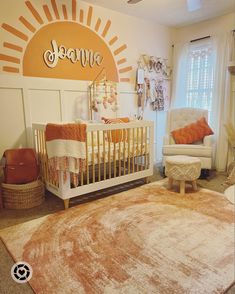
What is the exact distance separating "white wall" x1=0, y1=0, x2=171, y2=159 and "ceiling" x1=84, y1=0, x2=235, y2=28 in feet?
0.43

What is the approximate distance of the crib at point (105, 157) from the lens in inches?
90.0

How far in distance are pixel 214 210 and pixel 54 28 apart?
8.99 ft

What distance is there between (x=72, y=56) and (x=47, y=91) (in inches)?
22.9

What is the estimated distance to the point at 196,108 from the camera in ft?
11.8

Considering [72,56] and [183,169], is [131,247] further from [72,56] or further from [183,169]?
[72,56]

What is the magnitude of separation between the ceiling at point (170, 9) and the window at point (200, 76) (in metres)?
0.42

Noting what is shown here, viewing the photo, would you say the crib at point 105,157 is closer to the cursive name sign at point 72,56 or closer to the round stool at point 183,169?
the round stool at point 183,169

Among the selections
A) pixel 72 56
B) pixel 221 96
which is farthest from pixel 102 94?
pixel 221 96

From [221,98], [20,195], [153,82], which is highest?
[153,82]

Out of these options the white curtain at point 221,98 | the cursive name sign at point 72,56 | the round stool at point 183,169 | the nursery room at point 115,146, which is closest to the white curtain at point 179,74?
the nursery room at point 115,146

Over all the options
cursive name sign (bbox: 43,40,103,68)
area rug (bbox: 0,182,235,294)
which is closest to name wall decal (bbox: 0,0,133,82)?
cursive name sign (bbox: 43,40,103,68)

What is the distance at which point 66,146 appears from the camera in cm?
210

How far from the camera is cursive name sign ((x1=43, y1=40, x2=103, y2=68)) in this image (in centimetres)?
271

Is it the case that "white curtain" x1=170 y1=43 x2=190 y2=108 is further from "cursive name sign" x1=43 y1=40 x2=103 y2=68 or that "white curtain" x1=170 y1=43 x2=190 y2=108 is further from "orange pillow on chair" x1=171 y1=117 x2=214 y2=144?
"cursive name sign" x1=43 y1=40 x2=103 y2=68
